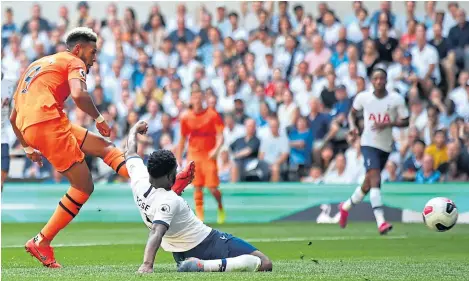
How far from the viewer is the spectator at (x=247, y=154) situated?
2230 cm

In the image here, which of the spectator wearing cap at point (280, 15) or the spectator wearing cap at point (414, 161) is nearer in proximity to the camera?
the spectator wearing cap at point (414, 161)

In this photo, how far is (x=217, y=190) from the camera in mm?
20156

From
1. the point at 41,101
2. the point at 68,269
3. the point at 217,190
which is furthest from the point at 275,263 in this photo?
the point at 217,190

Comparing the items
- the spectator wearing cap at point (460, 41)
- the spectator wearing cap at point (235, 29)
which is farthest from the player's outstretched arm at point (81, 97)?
the spectator wearing cap at point (235, 29)

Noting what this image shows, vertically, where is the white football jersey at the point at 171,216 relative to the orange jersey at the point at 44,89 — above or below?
below

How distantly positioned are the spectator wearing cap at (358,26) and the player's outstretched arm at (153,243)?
14.6 meters

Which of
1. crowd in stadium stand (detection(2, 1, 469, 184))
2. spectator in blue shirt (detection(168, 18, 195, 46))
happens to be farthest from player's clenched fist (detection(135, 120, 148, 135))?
spectator in blue shirt (detection(168, 18, 195, 46))

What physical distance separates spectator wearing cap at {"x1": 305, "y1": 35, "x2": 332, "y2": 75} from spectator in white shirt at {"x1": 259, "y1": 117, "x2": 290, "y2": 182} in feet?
6.89

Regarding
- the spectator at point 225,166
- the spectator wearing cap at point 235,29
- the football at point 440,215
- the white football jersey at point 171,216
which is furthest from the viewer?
the spectator wearing cap at point 235,29

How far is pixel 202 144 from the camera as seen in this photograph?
20.3 meters

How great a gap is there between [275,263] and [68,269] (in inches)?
84.9

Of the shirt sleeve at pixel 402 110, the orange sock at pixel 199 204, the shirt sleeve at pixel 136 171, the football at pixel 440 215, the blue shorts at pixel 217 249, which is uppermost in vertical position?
the shirt sleeve at pixel 136 171

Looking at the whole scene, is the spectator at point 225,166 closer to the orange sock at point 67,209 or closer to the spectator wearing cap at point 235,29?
the spectator wearing cap at point 235,29

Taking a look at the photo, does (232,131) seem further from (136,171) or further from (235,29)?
(136,171)
